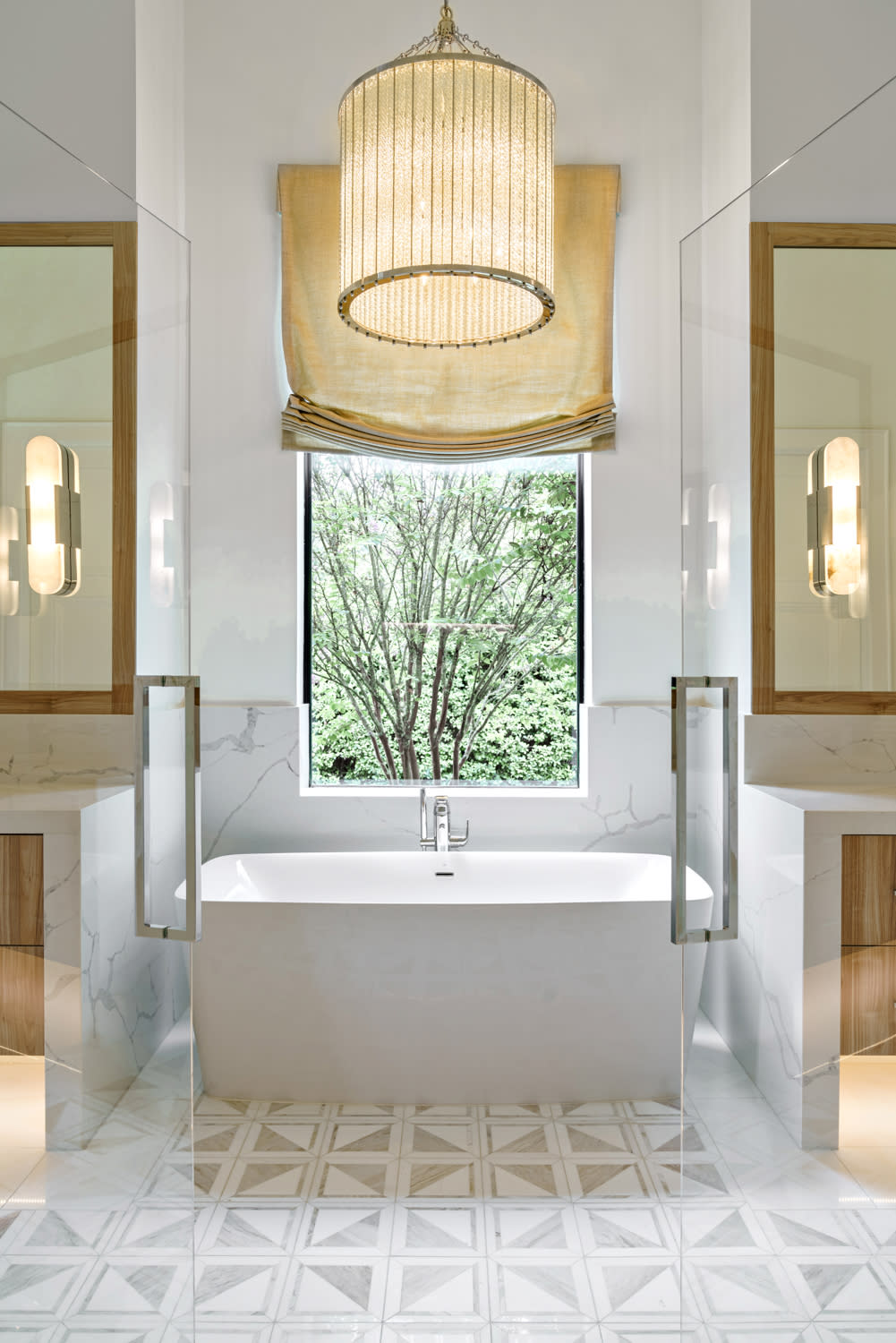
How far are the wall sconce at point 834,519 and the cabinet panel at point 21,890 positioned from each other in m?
1.16

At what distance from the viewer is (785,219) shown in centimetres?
131

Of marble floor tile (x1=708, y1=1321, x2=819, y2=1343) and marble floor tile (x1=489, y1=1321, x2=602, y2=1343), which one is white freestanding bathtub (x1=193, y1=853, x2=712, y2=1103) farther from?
marble floor tile (x1=708, y1=1321, x2=819, y2=1343)

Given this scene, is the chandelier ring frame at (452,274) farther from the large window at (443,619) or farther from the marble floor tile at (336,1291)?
the marble floor tile at (336,1291)

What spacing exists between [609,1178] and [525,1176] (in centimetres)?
20

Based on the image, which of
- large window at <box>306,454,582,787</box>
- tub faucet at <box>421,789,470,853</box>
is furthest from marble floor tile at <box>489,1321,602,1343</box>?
large window at <box>306,454,582,787</box>

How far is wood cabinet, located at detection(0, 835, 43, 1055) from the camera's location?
4.22ft

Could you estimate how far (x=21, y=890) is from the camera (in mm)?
1288

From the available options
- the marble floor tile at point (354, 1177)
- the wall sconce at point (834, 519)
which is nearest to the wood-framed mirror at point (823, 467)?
the wall sconce at point (834, 519)

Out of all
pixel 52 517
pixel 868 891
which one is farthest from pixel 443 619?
pixel 868 891

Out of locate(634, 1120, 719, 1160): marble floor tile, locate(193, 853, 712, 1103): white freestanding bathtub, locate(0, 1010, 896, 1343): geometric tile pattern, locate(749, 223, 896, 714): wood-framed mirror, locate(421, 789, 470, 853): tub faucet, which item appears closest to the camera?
locate(749, 223, 896, 714): wood-framed mirror

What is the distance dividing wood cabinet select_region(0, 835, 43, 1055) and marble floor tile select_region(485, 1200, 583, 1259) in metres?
1.18

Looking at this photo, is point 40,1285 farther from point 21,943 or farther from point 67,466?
point 67,466

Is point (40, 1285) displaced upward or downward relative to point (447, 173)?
downward

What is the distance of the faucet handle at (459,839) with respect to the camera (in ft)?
10.5
